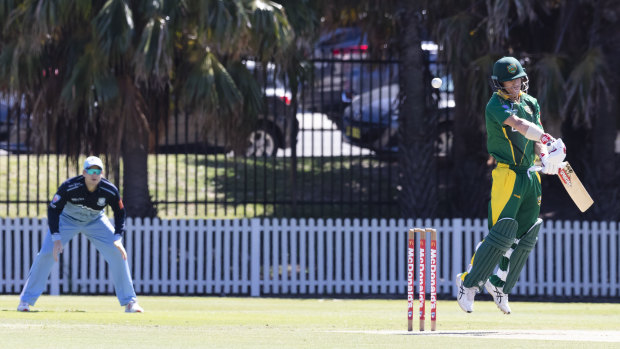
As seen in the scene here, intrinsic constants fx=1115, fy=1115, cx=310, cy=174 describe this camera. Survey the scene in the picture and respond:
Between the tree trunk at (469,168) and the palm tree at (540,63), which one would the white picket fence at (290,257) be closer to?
the palm tree at (540,63)

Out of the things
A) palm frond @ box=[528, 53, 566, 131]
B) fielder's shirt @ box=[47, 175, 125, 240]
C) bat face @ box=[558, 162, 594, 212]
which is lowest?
fielder's shirt @ box=[47, 175, 125, 240]

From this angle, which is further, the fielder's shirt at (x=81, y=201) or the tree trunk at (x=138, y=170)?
the tree trunk at (x=138, y=170)

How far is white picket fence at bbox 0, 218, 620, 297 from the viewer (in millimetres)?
15180

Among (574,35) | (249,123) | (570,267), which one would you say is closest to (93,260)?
(249,123)

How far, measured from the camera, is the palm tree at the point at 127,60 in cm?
1413

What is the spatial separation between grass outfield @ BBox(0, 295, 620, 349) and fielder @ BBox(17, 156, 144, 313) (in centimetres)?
35

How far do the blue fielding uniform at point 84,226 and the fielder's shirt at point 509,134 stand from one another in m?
→ 3.85

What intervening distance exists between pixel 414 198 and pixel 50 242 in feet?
23.1

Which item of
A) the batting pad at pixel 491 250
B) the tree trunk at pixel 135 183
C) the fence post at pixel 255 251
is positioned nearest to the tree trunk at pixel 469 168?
the fence post at pixel 255 251

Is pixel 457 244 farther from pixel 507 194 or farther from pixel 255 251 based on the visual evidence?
pixel 507 194

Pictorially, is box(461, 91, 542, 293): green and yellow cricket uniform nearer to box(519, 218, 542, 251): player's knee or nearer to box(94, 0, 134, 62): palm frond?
box(519, 218, 542, 251): player's knee

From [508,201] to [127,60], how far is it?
309 inches

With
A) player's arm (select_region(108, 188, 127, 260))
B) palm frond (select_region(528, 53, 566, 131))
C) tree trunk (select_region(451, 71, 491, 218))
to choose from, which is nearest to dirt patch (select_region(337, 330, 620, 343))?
player's arm (select_region(108, 188, 127, 260))

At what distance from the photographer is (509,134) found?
823cm
